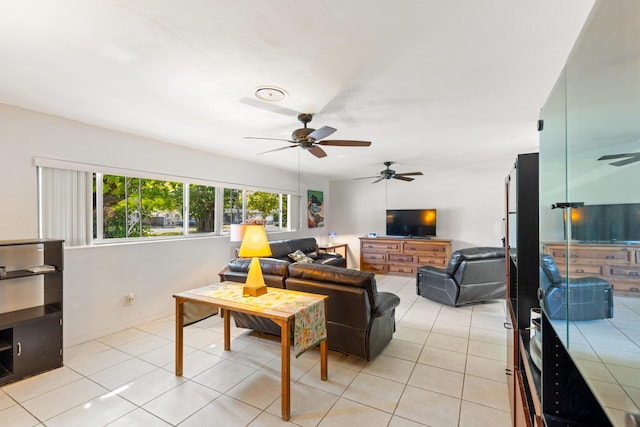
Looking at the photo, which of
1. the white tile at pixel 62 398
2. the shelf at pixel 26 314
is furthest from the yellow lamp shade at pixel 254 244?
the shelf at pixel 26 314

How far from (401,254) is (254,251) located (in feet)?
16.0

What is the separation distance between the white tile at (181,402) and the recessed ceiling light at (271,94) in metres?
2.45

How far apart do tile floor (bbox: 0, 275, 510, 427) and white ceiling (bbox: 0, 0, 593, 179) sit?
243 cm

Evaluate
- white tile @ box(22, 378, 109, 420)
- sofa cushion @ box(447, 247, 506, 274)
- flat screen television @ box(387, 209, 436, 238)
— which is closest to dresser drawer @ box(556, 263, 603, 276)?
white tile @ box(22, 378, 109, 420)

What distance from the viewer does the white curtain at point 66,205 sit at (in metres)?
2.96

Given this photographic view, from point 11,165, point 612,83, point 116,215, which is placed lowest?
point 116,215

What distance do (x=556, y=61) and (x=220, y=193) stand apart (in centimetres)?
452

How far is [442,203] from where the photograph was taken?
22.0 feet

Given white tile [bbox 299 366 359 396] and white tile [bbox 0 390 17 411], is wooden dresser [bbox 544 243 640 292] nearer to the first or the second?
white tile [bbox 299 366 359 396]

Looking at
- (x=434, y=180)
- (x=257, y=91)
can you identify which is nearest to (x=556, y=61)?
(x=257, y=91)

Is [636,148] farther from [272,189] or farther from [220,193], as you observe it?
[272,189]

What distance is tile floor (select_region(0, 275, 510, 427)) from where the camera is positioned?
202cm

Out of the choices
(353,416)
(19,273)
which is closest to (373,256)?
(353,416)

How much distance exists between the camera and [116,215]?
12.0 ft
